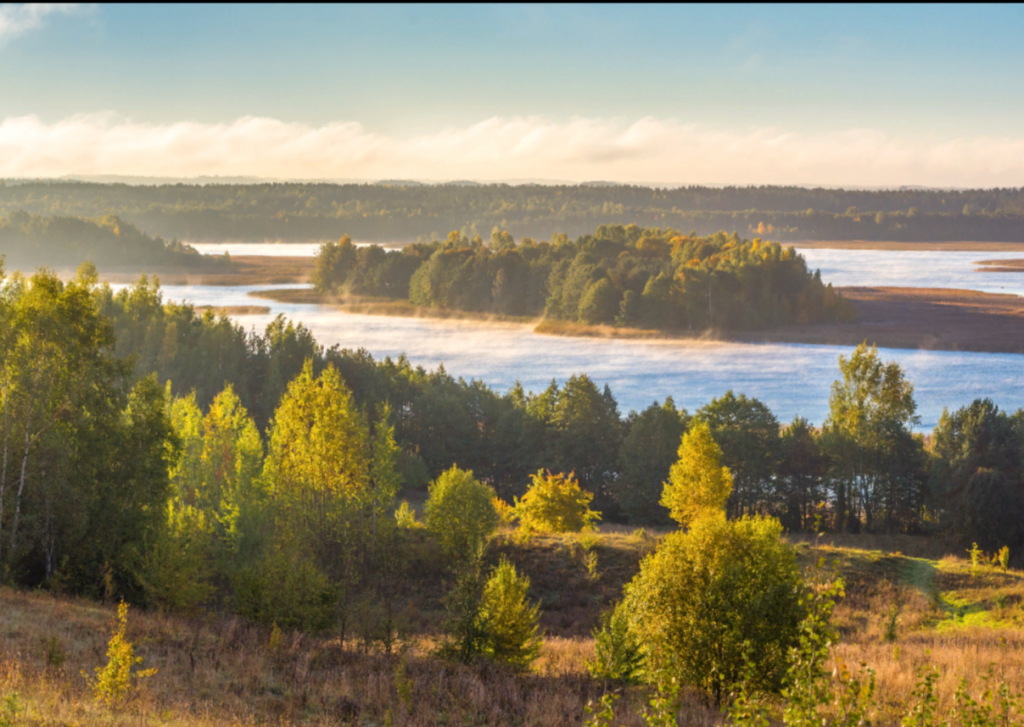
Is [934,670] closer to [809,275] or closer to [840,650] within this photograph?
[840,650]

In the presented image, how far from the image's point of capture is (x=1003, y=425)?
2376 inches

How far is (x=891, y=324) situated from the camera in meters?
150

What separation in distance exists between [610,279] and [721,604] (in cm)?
14513

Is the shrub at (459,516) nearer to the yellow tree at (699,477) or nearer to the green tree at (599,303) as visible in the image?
the yellow tree at (699,477)

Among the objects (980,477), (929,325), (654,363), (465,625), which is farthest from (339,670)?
(929,325)

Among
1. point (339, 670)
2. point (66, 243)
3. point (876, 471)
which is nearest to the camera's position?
point (339, 670)

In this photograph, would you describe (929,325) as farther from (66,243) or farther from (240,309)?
(66,243)

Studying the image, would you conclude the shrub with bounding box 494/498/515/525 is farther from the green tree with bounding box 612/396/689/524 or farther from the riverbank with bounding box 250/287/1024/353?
the riverbank with bounding box 250/287/1024/353

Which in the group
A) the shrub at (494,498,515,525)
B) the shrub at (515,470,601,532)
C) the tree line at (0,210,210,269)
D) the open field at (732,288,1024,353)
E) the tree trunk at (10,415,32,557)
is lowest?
the shrub at (494,498,515,525)

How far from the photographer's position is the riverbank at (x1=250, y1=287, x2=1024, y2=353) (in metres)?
136

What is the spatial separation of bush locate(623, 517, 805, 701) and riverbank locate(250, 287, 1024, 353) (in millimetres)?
128476

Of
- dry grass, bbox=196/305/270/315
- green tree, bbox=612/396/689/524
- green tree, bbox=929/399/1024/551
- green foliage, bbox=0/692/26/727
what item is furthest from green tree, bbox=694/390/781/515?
dry grass, bbox=196/305/270/315

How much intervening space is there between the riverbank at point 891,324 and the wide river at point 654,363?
4446 millimetres

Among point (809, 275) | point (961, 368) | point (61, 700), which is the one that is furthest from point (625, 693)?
point (809, 275)
